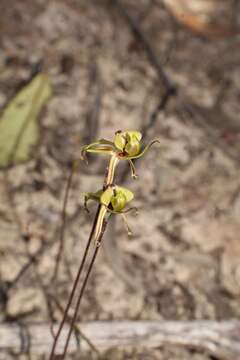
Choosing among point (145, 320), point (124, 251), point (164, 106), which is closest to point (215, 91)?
point (164, 106)

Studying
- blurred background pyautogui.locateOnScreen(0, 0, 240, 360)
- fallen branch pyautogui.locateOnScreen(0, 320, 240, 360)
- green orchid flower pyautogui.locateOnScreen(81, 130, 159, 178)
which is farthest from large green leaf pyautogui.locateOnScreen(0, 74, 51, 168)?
green orchid flower pyautogui.locateOnScreen(81, 130, 159, 178)

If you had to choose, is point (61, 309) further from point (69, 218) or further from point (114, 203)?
point (114, 203)

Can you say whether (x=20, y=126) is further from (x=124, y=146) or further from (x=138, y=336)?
(x=124, y=146)

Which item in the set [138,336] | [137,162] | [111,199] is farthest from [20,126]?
[111,199]

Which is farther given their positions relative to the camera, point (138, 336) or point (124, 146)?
point (138, 336)

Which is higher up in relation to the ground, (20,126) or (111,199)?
(20,126)
